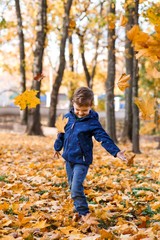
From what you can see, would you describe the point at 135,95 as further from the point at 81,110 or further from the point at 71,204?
Answer: the point at 81,110

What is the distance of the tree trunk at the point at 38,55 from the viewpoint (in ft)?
54.3

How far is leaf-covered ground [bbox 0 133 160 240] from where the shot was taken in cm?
420

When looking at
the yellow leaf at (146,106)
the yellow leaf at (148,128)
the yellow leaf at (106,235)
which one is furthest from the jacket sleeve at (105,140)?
the yellow leaf at (148,128)

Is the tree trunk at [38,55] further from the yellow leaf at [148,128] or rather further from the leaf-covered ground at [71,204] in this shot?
the leaf-covered ground at [71,204]

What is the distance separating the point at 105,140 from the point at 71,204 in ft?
3.52

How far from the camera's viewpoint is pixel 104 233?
13.1 feet

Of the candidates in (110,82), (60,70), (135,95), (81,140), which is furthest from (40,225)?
(60,70)

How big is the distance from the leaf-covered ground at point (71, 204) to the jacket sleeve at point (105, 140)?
0.72 metres

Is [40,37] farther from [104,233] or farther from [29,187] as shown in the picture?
[104,233]

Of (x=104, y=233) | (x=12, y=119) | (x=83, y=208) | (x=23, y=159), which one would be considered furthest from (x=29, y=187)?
(x=12, y=119)

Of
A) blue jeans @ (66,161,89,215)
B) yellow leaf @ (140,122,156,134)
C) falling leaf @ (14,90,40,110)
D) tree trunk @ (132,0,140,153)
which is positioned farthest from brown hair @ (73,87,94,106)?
yellow leaf @ (140,122,156,134)

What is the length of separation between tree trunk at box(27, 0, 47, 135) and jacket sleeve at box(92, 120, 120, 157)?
11653mm

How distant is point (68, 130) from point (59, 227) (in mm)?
1048

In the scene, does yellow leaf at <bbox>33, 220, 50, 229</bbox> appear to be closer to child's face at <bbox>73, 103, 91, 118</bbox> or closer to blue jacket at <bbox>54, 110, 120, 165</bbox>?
blue jacket at <bbox>54, 110, 120, 165</bbox>
